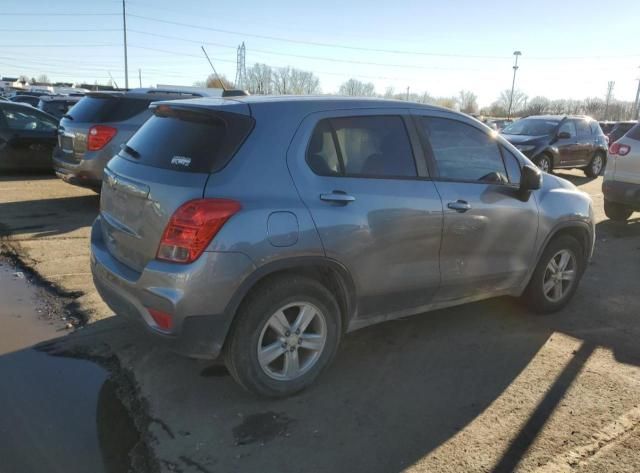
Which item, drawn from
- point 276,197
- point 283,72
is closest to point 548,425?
point 276,197

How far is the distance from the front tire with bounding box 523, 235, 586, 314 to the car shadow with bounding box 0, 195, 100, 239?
5583mm

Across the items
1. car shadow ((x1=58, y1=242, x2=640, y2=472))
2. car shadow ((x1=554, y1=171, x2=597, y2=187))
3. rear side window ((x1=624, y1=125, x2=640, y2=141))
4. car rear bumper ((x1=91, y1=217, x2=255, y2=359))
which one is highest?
rear side window ((x1=624, y1=125, x2=640, y2=141))

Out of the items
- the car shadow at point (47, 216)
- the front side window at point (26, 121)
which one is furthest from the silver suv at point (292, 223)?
the front side window at point (26, 121)

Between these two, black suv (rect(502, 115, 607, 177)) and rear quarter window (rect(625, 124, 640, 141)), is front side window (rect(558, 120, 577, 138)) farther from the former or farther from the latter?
rear quarter window (rect(625, 124, 640, 141))

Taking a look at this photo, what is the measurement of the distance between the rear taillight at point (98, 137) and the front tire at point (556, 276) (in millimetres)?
6074

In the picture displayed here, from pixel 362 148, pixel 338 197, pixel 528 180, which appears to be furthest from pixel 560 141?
pixel 338 197

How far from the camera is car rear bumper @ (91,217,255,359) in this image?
2850mm

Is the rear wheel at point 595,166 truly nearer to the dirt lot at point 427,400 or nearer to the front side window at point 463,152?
the dirt lot at point 427,400

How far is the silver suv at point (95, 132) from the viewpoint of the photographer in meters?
7.78

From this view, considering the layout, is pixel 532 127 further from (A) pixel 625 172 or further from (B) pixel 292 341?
(B) pixel 292 341

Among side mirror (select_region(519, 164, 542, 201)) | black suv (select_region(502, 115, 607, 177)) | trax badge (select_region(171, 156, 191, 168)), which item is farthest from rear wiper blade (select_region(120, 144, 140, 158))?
black suv (select_region(502, 115, 607, 177))

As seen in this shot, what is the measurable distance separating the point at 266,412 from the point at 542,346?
2307 mm

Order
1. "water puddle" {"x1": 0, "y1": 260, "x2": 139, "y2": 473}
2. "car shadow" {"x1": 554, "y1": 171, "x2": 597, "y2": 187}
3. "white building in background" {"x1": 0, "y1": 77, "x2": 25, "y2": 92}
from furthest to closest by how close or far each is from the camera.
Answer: "white building in background" {"x1": 0, "y1": 77, "x2": 25, "y2": 92}
"car shadow" {"x1": 554, "y1": 171, "x2": 597, "y2": 187}
"water puddle" {"x1": 0, "y1": 260, "x2": 139, "y2": 473}

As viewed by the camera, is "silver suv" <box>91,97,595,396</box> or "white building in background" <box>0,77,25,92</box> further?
"white building in background" <box>0,77,25,92</box>
